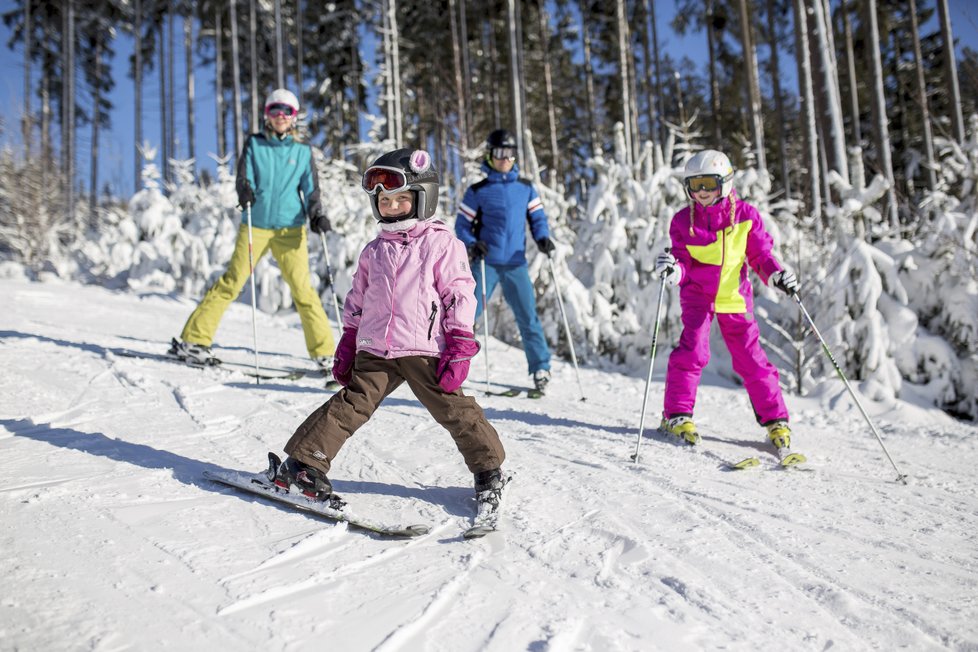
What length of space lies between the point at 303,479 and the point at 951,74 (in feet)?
58.1

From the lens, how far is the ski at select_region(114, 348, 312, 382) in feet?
18.6

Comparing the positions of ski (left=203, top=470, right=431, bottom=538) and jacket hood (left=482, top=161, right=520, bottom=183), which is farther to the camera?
jacket hood (left=482, top=161, right=520, bottom=183)

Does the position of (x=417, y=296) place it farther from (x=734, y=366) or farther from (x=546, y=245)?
(x=546, y=245)

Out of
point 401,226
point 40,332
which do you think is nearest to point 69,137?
point 40,332

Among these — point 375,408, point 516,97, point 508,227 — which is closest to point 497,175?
point 508,227

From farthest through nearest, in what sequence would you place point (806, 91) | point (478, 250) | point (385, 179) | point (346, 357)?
point (806, 91) < point (478, 250) < point (346, 357) < point (385, 179)

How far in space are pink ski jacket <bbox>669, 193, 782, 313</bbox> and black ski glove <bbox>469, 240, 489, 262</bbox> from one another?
1.72m

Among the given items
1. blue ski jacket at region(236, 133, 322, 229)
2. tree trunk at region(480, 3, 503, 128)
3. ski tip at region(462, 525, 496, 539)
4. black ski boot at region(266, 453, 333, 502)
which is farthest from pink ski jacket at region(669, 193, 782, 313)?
tree trunk at region(480, 3, 503, 128)

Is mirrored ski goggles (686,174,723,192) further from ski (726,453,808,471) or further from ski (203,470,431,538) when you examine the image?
ski (203,470,431,538)

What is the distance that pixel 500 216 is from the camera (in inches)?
225

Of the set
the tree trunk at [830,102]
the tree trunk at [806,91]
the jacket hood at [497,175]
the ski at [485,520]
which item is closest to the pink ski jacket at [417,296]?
the ski at [485,520]

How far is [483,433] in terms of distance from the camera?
293 cm

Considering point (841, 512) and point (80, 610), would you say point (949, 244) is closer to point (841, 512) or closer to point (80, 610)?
point (841, 512)

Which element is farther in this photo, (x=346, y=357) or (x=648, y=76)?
(x=648, y=76)
